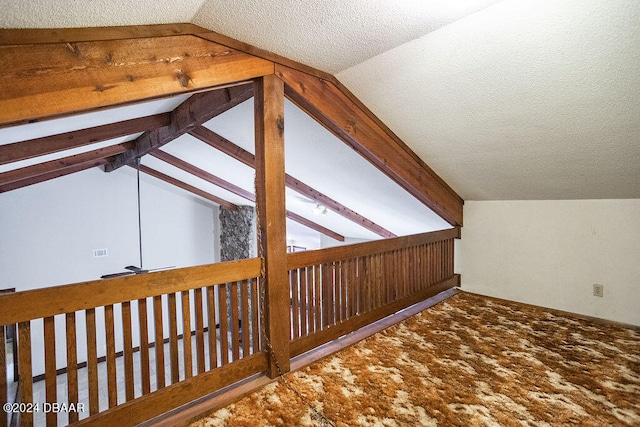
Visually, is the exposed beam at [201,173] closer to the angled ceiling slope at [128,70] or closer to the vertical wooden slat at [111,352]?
the angled ceiling slope at [128,70]

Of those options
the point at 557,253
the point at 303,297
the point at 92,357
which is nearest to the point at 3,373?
the point at 92,357

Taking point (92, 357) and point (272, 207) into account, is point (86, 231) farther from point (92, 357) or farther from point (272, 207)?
point (272, 207)

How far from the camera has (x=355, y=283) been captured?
117 inches

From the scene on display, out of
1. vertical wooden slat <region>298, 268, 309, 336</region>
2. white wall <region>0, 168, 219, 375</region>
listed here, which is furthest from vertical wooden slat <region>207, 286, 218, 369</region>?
white wall <region>0, 168, 219, 375</region>

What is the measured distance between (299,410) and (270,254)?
3.02 feet

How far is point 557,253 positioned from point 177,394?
3.66 metres

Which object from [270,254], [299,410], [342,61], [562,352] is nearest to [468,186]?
[562,352]

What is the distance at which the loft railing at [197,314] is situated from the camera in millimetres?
1561

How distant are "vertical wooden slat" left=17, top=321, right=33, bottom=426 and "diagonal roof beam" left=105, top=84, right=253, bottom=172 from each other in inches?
71.8

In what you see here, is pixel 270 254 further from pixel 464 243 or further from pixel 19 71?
pixel 464 243

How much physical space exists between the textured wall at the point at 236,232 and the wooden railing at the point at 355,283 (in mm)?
4009

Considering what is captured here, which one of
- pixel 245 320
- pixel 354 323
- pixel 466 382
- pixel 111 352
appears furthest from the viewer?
pixel 354 323

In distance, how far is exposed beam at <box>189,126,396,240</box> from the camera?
13.0 ft

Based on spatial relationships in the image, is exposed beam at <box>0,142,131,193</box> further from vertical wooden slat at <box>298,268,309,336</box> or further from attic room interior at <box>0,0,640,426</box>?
vertical wooden slat at <box>298,268,309,336</box>
